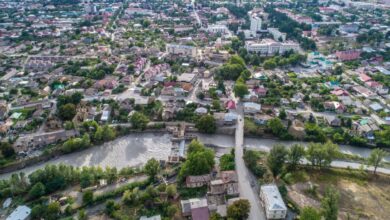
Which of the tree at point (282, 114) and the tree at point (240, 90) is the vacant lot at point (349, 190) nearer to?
the tree at point (282, 114)

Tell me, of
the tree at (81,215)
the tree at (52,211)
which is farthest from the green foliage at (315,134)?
the tree at (52,211)

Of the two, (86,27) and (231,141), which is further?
(86,27)

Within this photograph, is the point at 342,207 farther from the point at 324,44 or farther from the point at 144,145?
the point at 324,44

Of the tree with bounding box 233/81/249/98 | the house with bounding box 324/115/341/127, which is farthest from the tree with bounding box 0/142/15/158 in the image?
the house with bounding box 324/115/341/127

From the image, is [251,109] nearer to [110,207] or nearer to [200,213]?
[200,213]

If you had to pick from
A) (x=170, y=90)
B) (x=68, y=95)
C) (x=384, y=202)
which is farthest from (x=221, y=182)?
(x=68, y=95)

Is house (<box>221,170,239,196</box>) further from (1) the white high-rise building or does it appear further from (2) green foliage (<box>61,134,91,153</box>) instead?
(1) the white high-rise building

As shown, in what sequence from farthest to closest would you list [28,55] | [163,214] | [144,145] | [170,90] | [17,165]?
[28,55]
[170,90]
[144,145]
[17,165]
[163,214]

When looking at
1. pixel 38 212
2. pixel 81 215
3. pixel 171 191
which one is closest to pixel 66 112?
pixel 38 212
